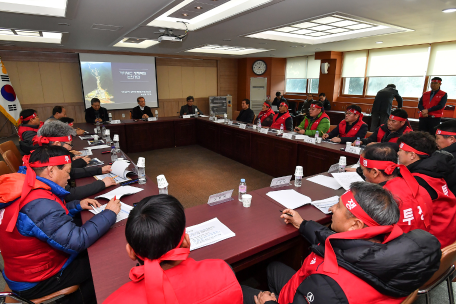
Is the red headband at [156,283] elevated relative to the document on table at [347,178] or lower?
elevated

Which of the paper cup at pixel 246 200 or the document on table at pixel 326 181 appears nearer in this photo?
the paper cup at pixel 246 200

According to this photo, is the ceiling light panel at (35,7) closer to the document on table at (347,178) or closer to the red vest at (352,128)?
the document on table at (347,178)

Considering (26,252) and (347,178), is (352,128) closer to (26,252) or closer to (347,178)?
(347,178)

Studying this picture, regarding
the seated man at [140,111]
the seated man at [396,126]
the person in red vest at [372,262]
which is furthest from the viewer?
the seated man at [140,111]

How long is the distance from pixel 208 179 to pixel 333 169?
228 cm

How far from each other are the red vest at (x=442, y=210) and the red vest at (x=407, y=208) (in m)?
0.17

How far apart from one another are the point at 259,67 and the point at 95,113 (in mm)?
6408

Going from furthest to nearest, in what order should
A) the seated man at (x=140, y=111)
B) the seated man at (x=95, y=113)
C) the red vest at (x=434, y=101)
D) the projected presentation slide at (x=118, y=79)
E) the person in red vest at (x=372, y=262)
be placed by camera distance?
the projected presentation slide at (x=118, y=79), the seated man at (x=140, y=111), the seated man at (x=95, y=113), the red vest at (x=434, y=101), the person in red vest at (x=372, y=262)

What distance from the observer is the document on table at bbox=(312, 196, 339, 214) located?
1.76 metres

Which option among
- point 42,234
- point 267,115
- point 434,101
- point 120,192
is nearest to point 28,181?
point 42,234

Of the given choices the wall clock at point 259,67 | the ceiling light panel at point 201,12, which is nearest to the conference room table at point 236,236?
the ceiling light panel at point 201,12

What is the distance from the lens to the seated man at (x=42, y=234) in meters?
1.22

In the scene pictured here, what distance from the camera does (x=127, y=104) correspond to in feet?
27.7

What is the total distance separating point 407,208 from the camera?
1376 mm
